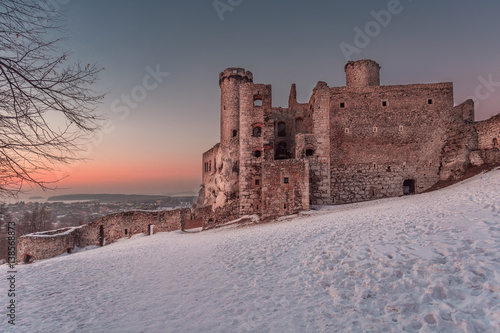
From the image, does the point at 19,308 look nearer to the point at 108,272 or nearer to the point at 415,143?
the point at 108,272

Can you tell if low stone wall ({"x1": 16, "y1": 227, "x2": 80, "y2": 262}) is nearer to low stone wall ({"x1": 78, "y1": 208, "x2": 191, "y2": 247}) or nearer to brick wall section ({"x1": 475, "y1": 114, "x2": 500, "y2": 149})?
low stone wall ({"x1": 78, "y1": 208, "x2": 191, "y2": 247})

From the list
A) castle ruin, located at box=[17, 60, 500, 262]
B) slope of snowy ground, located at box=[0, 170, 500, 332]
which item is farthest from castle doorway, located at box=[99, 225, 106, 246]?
slope of snowy ground, located at box=[0, 170, 500, 332]

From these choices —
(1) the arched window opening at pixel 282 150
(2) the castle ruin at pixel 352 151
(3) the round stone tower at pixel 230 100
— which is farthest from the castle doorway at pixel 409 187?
(3) the round stone tower at pixel 230 100

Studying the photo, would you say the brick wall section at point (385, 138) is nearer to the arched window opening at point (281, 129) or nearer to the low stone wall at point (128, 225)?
the arched window opening at point (281, 129)

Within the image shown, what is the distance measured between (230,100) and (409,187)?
21586 millimetres

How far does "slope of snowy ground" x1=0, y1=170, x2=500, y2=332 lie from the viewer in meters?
3.74

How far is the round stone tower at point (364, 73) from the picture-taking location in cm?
2514

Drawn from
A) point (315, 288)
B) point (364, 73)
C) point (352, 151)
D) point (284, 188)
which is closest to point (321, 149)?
point (352, 151)

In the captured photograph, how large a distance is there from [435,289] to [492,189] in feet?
34.6

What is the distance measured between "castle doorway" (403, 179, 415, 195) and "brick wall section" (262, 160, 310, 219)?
10.5 meters

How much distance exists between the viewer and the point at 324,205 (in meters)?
20.4

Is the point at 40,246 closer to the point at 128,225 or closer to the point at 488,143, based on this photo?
the point at 128,225

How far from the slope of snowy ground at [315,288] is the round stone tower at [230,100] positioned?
21.6 metres

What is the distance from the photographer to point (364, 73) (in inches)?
991
